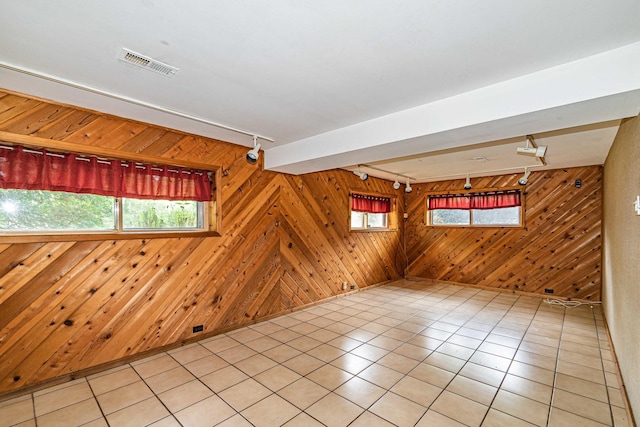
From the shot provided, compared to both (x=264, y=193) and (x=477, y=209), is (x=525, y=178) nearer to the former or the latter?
(x=477, y=209)

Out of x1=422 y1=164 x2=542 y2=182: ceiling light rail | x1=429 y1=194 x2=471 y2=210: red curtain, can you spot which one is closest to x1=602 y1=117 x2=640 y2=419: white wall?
x1=422 y1=164 x2=542 y2=182: ceiling light rail

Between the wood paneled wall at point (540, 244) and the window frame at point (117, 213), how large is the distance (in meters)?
5.17

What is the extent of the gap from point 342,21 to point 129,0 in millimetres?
1041

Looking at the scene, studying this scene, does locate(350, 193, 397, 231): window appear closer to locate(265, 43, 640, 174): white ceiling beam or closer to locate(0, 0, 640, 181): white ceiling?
locate(265, 43, 640, 174): white ceiling beam

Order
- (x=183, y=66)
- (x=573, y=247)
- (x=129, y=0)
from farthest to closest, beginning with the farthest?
(x=573, y=247) < (x=183, y=66) < (x=129, y=0)

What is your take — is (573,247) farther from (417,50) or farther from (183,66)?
(183,66)

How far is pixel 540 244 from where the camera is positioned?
5.47 metres

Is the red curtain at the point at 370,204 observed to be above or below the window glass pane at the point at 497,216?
above

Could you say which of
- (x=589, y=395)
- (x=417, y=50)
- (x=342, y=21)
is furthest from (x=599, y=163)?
(x=342, y=21)

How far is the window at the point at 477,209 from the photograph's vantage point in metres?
5.79

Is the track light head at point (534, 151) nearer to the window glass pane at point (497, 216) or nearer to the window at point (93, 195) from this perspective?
the window glass pane at point (497, 216)

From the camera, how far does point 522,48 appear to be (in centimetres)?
172

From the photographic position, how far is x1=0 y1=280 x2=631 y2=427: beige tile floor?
84.6 inches

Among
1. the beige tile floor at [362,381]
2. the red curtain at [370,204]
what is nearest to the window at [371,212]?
the red curtain at [370,204]
